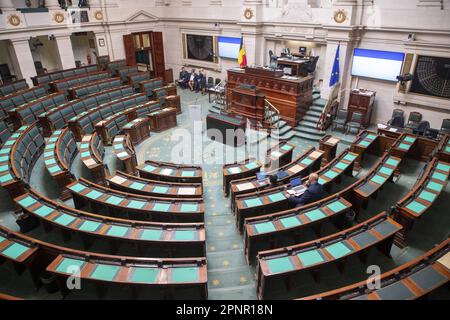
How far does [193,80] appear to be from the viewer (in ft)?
55.8

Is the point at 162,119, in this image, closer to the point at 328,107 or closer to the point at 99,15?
the point at 328,107

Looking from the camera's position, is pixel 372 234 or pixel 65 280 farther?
pixel 372 234

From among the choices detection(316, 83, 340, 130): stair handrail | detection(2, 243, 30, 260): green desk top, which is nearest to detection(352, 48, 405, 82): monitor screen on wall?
detection(316, 83, 340, 130): stair handrail

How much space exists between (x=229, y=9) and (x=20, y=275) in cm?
1411

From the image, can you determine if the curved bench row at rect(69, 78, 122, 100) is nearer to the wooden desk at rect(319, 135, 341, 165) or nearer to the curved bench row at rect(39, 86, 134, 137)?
the curved bench row at rect(39, 86, 134, 137)

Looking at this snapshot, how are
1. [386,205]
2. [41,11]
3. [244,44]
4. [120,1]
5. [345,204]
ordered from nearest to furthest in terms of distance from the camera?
[345,204] → [386,205] → [41,11] → [244,44] → [120,1]

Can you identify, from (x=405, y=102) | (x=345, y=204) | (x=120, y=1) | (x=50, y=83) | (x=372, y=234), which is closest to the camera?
(x=372, y=234)

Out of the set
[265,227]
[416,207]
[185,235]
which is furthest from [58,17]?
[416,207]

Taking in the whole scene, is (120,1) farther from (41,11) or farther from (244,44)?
(244,44)

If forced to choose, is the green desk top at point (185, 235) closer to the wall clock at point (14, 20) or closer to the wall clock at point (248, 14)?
the wall clock at point (248, 14)

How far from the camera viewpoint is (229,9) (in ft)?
49.8

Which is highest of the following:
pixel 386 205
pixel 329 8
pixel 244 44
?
pixel 329 8

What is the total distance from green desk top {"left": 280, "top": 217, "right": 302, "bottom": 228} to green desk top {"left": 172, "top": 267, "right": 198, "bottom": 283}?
193 cm
